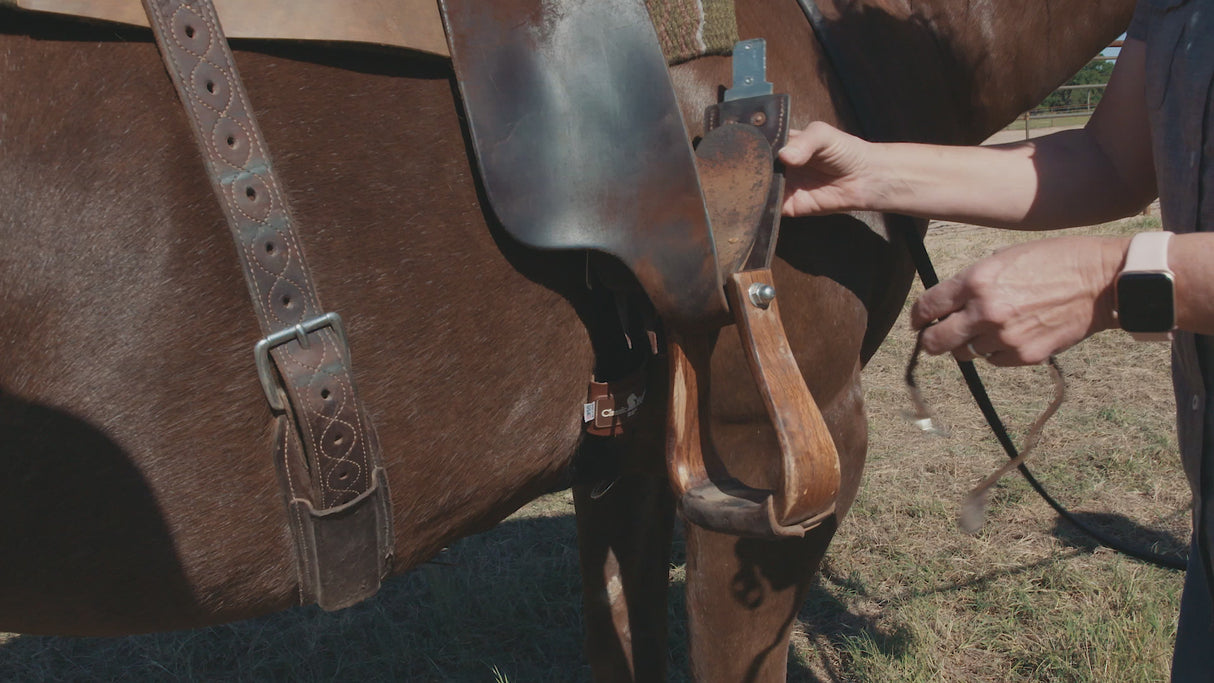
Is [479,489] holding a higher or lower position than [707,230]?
lower

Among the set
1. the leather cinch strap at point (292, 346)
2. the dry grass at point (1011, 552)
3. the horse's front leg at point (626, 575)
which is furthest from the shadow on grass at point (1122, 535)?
the leather cinch strap at point (292, 346)

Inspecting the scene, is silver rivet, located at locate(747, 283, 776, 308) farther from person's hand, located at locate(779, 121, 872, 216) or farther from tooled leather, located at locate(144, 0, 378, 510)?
tooled leather, located at locate(144, 0, 378, 510)

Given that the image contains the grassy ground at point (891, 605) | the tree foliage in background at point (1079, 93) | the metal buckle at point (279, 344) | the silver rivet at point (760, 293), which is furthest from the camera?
the tree foliage in background at point (1079, 93)

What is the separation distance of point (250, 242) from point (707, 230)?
1.93ft

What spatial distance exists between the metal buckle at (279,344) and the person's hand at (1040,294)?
0.72 m

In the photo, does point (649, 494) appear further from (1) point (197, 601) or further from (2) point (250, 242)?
(2) point (250, 242)

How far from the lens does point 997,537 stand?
2760mm

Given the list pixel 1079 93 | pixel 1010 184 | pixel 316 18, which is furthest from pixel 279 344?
pixel 1079 93

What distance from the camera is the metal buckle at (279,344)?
38.7 inches

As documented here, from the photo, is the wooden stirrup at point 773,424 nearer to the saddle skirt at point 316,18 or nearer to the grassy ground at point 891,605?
the saddle skirt at point 316,18

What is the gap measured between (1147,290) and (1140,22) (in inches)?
19.2

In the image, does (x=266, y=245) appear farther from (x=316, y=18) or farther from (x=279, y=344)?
(x=316, y=18)

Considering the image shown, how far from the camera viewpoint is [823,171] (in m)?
1.30

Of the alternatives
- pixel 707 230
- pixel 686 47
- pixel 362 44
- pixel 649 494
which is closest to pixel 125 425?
pixel 362 44
